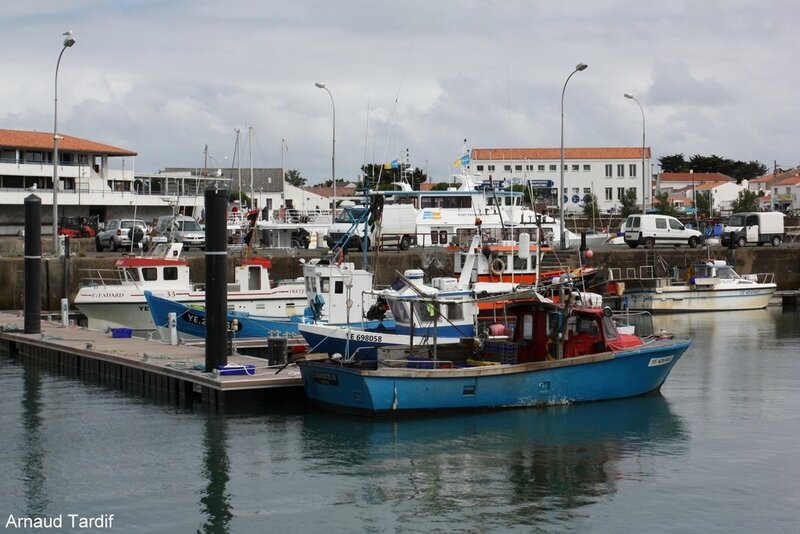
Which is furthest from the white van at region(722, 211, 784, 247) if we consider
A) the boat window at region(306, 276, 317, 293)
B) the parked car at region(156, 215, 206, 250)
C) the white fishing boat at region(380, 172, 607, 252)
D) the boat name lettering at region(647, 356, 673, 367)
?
the boat name lettering at region(647, 356, 673, 367)

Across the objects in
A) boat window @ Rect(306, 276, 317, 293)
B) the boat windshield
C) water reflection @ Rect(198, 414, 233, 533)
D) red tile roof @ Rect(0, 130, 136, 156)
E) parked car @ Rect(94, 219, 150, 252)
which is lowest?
water reflection @ Rect(198, 414, 233, 533)

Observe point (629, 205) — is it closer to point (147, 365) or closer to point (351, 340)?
point (351, 340)

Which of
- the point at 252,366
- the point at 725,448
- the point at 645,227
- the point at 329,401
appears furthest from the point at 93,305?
the point at 645,227

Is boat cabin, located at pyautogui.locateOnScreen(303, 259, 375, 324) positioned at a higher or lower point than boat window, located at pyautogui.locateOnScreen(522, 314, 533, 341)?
higher

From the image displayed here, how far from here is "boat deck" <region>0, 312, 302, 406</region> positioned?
22453 millimetres

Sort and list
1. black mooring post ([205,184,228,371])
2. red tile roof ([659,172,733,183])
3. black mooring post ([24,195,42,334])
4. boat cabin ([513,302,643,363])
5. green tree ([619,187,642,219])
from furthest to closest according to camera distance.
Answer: red tile roof ([659,172,733,183]) → green tree ([619,187,642,219]) → black mooring post ([24,195,42,334]) → boat cabin ([513,302,643,363]) → black mooring post ([205,184,228,371])

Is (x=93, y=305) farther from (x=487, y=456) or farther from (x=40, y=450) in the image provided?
(x=487, y=456)

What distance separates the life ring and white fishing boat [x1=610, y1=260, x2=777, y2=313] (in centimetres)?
1235

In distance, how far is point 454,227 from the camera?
47.2 m

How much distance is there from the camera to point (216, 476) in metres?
17.7

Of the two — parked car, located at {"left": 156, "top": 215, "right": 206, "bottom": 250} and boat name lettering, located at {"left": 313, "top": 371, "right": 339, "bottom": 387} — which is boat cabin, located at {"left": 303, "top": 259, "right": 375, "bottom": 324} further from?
parked car, located at {"left": 156, "top": 215, "right": 206, "bottom": 250}

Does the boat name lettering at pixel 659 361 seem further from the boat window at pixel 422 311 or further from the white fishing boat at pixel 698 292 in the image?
the white fishing boat at pixel 698 292

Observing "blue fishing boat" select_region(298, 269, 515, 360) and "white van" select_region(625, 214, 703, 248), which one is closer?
"blue fishing boat" select_region(298, 269, 515, 360)

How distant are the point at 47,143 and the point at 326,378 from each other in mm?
53567
